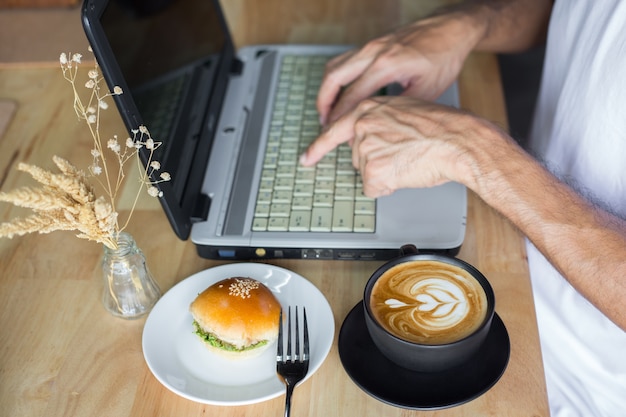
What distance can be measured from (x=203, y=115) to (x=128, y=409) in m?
0.51

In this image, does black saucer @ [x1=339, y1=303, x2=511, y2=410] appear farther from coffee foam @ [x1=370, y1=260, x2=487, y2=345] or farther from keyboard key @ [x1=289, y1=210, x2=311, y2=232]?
keyboard key @ [x1=289, y1=210, x2=311, y2=232]

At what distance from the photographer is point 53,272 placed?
1.00 m

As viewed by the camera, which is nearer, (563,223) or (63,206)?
(63,206)

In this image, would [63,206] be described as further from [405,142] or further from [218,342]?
[405,142]

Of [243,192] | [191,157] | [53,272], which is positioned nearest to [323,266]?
[243,192]

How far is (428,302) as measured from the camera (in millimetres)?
788

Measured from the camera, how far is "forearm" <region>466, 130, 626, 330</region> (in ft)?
2.67

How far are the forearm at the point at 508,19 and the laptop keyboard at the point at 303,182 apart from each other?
31 cm

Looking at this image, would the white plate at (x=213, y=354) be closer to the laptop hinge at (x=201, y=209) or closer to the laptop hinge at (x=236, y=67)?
the laptop hinge at (x=201, y=209)

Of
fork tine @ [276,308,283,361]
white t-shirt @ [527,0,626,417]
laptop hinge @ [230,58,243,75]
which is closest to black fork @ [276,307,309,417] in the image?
fork tine @ [276,308,283,361]

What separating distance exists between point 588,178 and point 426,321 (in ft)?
1.31

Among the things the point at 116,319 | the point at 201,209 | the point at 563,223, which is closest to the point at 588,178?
the point at 563,223

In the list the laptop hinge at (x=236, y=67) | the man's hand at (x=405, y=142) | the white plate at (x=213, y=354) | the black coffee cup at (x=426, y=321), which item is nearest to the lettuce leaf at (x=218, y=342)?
the white plate at (x=213, y=354)

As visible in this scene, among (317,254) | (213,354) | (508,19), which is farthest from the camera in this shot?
(508,19)
